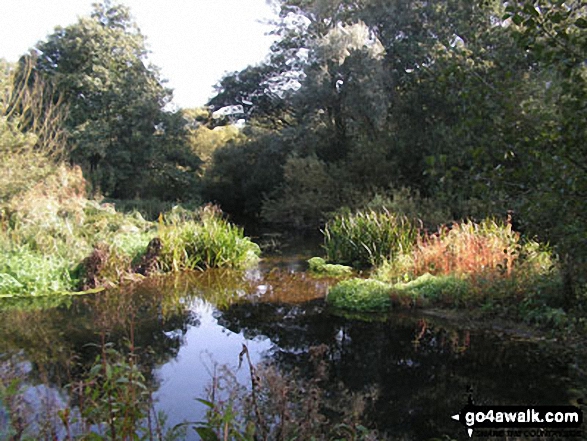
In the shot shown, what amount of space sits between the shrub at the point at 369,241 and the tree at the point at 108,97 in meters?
12.8

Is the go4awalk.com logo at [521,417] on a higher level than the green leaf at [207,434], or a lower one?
higher

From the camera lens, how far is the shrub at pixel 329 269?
8872 millimetres

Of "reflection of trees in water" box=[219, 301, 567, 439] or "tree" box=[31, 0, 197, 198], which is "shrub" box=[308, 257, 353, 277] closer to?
"reflection of trees in water" box=[219, 301, 567, 439]

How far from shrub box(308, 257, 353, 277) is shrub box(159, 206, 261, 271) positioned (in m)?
1.59

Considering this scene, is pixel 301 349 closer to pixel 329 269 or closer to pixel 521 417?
pixel 521 417

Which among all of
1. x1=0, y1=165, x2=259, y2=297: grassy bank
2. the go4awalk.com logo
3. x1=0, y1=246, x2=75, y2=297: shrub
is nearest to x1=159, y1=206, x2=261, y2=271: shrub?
x1=0, y1=165, x2=259, y2=297: grassy bank

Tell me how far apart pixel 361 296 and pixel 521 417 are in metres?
3.44

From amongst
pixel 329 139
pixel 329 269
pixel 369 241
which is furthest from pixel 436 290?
pixel 329 139

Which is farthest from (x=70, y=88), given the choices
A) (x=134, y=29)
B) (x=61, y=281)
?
(x=61, y=281)

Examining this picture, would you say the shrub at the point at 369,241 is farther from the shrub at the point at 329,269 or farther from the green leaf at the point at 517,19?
the green leaf at the point at 517,19

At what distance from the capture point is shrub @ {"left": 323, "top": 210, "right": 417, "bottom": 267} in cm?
916

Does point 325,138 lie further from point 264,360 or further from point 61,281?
point 264,360

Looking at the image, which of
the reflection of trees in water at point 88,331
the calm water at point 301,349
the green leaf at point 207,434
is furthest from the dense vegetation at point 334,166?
the reflection of trees in water at point 88,331

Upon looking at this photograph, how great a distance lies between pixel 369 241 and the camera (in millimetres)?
9414
